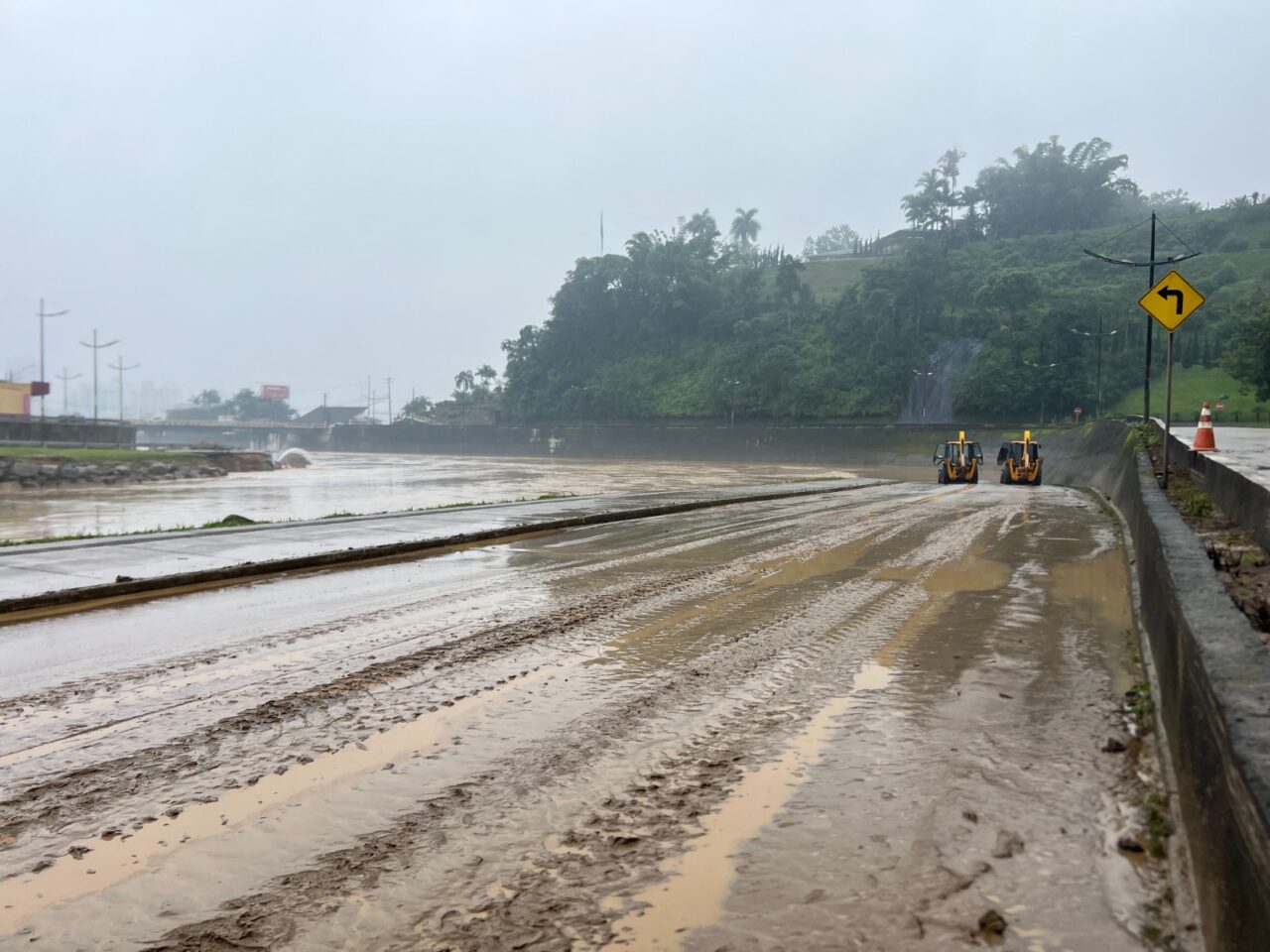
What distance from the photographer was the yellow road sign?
14094 millimetres

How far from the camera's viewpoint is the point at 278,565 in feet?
33.7

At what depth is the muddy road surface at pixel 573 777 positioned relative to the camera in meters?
2.87

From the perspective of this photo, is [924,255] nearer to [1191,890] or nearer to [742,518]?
[742,518]

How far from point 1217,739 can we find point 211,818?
362cm

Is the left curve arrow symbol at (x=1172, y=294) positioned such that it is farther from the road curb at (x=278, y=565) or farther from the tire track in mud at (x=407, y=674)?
the road curb at (x=278, y=565)

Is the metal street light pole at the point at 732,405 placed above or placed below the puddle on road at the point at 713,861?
above

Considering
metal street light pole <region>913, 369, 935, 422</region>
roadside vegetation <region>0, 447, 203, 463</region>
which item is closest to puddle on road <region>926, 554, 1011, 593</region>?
roadside vegetation <region>0, 447, 203, 463</region>

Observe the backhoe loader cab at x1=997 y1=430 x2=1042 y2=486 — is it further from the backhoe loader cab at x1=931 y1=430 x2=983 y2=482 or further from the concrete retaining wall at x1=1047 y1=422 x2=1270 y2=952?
the concrete retaining wall at x1=1047 y1=422 x2=1270 y2=952

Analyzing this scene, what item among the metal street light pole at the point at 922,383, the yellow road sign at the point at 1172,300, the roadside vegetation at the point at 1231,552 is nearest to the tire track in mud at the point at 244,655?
the roadside vegetation at the point at 1231,552

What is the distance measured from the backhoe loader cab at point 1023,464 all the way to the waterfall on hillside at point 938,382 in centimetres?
6113

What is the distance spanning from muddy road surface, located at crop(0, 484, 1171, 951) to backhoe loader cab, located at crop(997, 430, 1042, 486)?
99.8 feet

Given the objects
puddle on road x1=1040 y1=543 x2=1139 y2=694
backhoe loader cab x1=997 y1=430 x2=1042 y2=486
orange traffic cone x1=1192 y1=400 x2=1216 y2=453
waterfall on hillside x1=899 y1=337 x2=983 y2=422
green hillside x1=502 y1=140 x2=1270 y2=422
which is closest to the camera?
puddle on road x1=1040 y1=543 x2=1139 y2=694

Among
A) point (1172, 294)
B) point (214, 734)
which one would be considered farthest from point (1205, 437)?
point (214, 734)

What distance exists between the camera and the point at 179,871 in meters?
3.14
